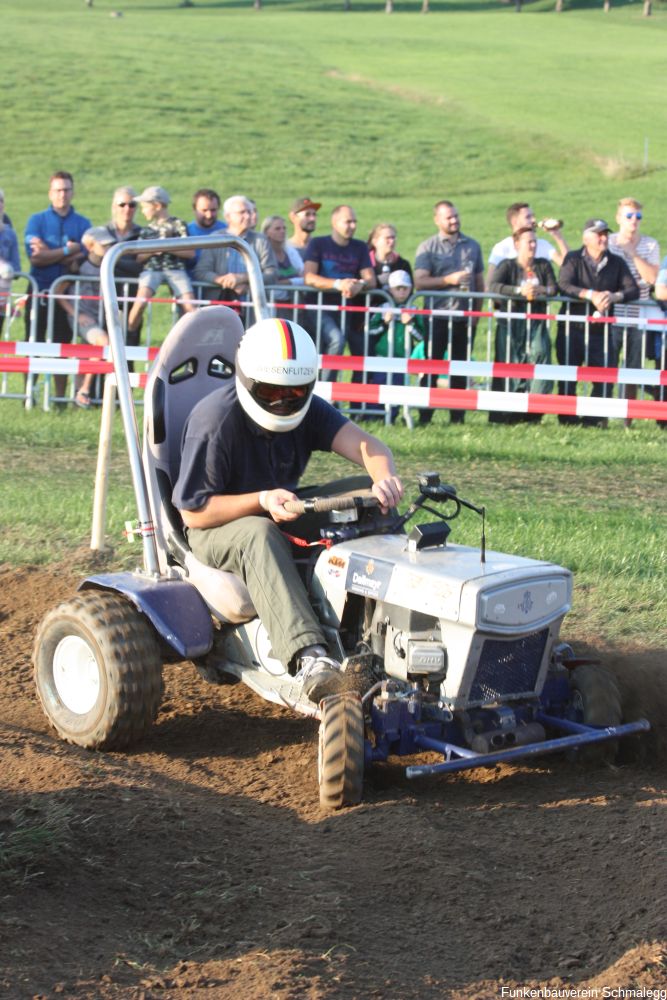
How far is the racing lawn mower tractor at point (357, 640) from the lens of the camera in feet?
18.9

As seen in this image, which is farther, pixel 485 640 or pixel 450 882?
pixel 485 640

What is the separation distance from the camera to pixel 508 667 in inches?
236

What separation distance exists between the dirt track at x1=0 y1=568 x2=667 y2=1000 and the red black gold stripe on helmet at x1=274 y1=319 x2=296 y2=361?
67.5 inches

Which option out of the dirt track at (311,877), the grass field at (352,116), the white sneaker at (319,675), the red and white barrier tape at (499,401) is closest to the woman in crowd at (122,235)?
the red and white barrier tape at (499,401)

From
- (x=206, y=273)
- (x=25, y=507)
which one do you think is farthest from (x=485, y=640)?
(x=206, y=273)

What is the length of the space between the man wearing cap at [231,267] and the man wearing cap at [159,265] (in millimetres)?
192

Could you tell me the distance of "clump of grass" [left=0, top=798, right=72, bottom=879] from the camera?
4727 mm

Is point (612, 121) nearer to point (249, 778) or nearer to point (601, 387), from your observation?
point (601, 387)

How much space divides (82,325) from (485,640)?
365 inches

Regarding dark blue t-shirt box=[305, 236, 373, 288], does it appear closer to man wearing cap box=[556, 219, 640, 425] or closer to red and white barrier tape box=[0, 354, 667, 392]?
red and white barrier tape box=[0, 354, 667, 392]

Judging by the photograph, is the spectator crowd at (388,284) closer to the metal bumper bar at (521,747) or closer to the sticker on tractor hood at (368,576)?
the sticker on tractor hood at (368,576)

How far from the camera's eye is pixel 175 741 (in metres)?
6.57

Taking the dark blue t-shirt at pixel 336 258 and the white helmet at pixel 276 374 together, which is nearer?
the white helmet at pixel 276 374

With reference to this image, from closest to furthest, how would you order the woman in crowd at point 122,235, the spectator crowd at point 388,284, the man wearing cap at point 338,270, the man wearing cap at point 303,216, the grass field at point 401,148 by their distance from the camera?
the grass field at point 401,148 < the woman in crowd at point 122,235 < the spectator crowd at point 388,284 < the man wearing cap at point 338,270 < the man wearing cap at point 303,216
